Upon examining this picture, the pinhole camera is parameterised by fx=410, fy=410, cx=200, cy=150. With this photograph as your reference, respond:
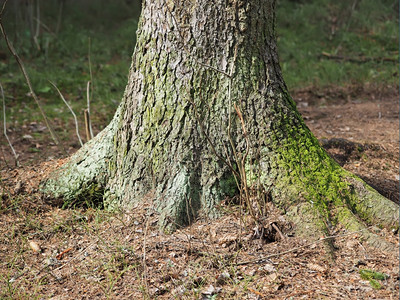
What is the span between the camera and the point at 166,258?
110 inches

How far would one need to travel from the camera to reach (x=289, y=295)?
2441 mm

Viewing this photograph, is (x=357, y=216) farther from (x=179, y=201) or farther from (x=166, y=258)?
(x=166, y=258)

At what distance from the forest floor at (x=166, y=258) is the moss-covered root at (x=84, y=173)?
0.44 feet

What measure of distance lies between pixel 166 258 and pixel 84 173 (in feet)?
3.95

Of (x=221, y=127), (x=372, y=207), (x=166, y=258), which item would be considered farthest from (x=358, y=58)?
(x=166, y=258)

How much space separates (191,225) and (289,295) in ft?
2.95

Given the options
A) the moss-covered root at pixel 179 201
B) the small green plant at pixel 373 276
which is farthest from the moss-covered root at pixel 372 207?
the moss-covered root at pixel 179 201

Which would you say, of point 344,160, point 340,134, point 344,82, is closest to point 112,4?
point 344,82

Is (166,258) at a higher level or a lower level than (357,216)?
lower

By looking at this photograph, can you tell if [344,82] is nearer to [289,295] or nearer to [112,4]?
[289,295]

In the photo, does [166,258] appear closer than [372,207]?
Yes

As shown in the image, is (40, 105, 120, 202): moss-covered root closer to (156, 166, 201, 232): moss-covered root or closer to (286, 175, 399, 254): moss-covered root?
(156, 166, 201, 232): moss-covered root

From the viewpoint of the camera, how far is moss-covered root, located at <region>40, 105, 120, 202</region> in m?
3.49

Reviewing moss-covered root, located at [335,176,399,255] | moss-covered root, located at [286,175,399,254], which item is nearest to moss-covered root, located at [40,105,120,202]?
moss-covered root, located at [286,175,399,254]
